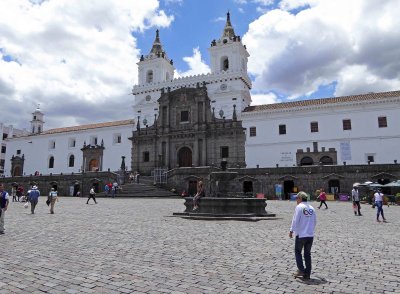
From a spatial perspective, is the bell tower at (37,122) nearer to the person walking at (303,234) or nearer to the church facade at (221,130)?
the church facade at (221,130)

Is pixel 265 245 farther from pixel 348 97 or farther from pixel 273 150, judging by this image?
pixel 348 97

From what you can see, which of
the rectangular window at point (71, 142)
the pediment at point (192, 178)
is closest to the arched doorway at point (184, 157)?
the pediment at point (192, 178)

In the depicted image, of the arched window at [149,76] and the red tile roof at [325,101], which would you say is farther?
the arched window at [149,76]

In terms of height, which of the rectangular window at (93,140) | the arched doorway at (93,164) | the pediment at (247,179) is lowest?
the pediment at (247,179)

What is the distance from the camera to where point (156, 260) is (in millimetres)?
6898

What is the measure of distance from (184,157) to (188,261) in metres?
34.6

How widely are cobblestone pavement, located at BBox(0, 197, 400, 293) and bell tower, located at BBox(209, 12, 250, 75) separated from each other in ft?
107

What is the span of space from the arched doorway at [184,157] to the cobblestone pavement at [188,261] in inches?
1172

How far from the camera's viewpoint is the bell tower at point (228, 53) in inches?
1620

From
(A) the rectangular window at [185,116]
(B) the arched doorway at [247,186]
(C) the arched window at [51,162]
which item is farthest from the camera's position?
(C) the arched window at [51,162]

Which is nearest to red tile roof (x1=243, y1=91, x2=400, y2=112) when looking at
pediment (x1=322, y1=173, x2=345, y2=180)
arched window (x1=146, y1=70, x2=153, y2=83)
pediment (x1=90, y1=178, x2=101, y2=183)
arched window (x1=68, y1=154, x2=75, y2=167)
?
pediment (x1=322, y1=173, x2=345, y2=180)

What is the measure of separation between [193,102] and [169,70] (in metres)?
9.11

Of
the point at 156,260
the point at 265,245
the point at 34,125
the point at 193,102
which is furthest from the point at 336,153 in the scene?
the point at 34,125

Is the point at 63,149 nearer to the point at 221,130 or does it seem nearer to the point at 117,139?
the point at 117,139
